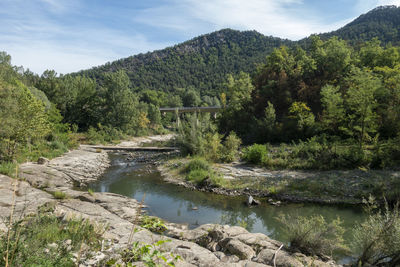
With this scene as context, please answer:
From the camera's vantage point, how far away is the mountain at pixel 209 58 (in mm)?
94688

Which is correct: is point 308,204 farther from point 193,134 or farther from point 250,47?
point 250,47

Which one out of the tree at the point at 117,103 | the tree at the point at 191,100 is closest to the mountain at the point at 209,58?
the tree at the point at 191,100

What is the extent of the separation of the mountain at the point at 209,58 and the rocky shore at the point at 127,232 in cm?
8518

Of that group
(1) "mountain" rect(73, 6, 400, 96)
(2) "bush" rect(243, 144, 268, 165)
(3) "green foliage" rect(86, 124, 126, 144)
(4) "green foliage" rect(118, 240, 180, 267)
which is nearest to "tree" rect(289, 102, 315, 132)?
(2) "bush" rect(243, 144, 268, 165)

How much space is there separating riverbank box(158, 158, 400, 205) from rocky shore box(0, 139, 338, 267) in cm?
486

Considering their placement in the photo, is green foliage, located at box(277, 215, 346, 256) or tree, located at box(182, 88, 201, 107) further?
tree, located at box(182, 88, 201, 107)

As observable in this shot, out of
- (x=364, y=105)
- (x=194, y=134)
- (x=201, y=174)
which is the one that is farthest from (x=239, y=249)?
(x=364, y=105)

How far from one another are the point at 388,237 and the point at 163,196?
9.99 metres

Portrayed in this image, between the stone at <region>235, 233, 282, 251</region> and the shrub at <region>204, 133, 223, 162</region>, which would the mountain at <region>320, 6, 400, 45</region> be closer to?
the shrub at <region>204, 133, 223, 162</region>

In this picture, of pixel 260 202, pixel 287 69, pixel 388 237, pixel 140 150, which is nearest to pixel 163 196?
pixel 260 202

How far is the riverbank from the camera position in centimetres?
1152

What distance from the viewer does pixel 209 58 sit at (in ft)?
447

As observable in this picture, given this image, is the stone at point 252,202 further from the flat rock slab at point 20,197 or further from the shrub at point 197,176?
the flat rock slab at point 20,197

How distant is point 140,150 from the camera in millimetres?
29109
